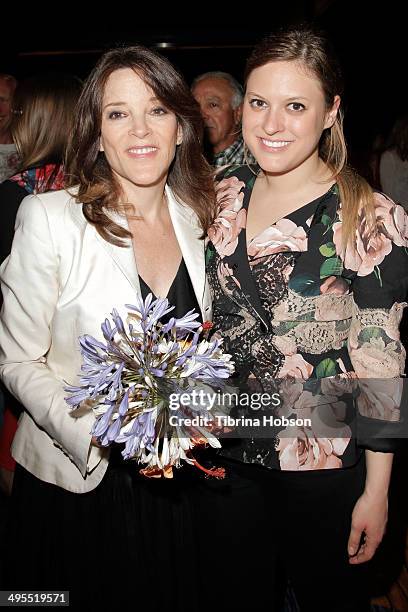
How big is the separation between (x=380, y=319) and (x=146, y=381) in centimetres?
60

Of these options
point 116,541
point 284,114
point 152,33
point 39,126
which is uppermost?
point 152,33

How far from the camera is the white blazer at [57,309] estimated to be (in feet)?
5.36

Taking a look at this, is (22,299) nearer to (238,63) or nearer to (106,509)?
(106,509)

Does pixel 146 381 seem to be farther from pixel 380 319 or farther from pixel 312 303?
pixel 380 319

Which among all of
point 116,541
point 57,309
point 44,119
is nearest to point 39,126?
point 44,119

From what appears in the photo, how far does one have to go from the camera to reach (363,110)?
5.50 meters

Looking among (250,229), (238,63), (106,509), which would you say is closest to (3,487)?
(106,509)

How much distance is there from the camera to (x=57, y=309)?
1672mm

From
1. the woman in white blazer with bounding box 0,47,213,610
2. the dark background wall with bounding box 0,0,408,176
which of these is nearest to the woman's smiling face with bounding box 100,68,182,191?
the woman in white blazer with bounding box 0,47,213,610

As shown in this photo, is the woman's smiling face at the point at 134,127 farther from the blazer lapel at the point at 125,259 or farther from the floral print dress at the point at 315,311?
the floral print dress at the point at 315,311

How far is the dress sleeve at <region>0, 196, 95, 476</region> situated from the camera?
5.28 feet

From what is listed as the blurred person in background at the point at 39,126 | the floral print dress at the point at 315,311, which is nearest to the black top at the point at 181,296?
the floral print dress at the point at 315,311

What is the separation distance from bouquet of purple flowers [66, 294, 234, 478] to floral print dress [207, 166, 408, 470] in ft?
0.90

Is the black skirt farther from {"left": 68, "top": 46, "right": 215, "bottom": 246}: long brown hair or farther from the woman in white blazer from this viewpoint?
{"left": 68, "top": 46, "right": 215, "bottom": 246}: long brown hair
